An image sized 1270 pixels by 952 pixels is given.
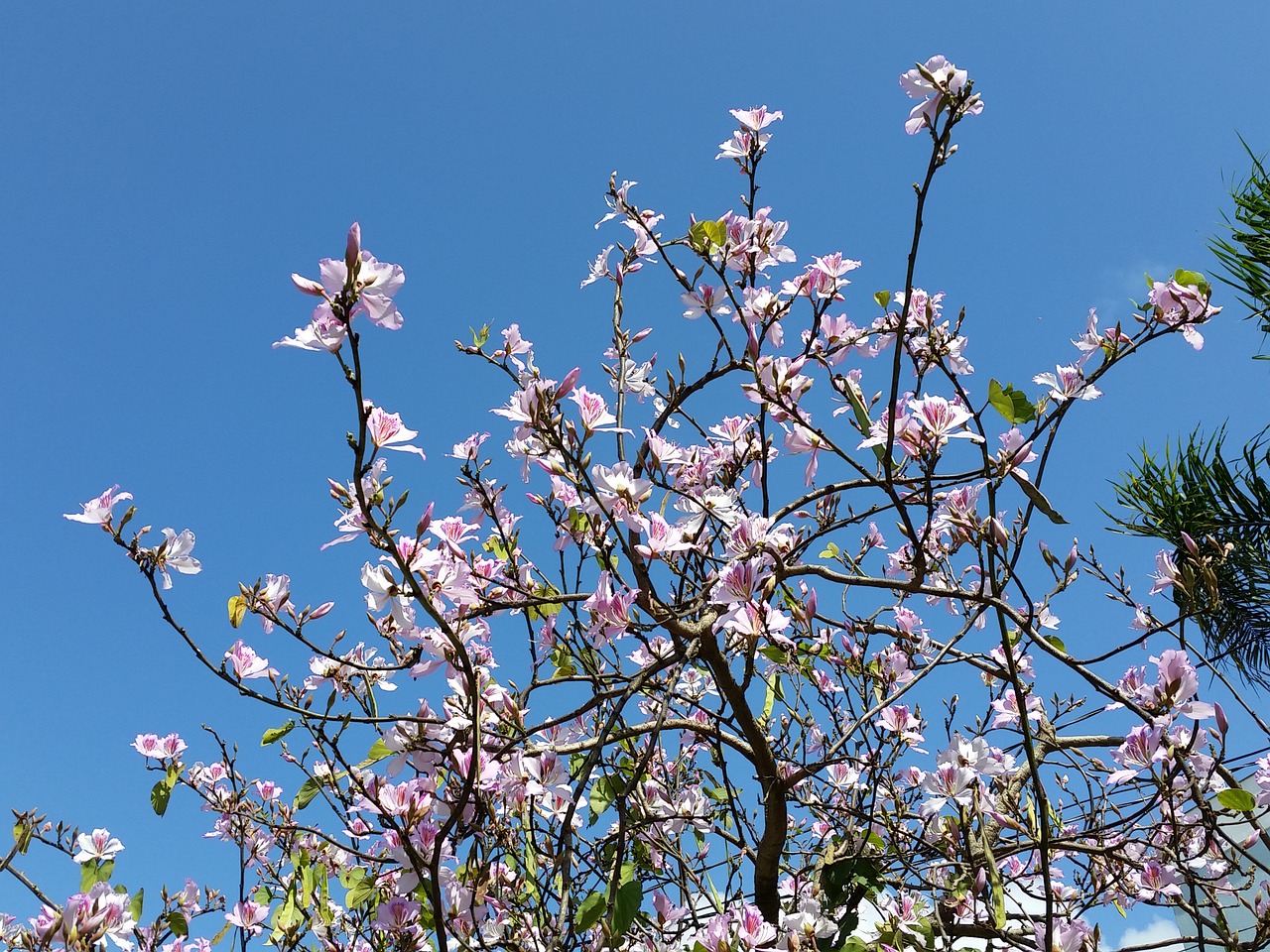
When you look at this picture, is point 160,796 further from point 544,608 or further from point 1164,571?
point 1164,571

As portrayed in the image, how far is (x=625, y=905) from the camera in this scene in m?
1.44

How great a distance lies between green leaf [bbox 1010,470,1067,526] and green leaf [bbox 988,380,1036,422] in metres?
0.14

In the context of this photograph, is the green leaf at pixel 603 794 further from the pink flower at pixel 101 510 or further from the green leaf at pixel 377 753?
the pink flower at pixel 101 510

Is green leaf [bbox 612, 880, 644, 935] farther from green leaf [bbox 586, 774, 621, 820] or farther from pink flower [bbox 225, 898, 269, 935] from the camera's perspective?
pink flower [bbox 225, 898, 269, 935]

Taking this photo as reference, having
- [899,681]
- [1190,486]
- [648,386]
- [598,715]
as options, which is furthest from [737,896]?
[1190,486]

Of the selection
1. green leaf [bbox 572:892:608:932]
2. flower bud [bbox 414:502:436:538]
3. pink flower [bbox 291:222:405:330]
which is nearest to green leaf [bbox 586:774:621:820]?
green leaf [bbox 572:892:608:932]

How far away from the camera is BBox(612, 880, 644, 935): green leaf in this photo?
4.68 feet

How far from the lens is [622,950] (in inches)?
64.8

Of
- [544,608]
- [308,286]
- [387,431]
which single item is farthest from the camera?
[544,608]

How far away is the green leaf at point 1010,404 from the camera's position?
1.34 m

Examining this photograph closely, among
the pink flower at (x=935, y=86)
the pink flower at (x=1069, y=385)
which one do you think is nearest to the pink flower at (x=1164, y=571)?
the pink flower at (x=1069, y=385)

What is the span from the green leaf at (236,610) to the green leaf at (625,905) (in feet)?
2.77

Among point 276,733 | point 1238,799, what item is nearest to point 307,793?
point 276,733

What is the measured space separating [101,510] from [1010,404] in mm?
1607
